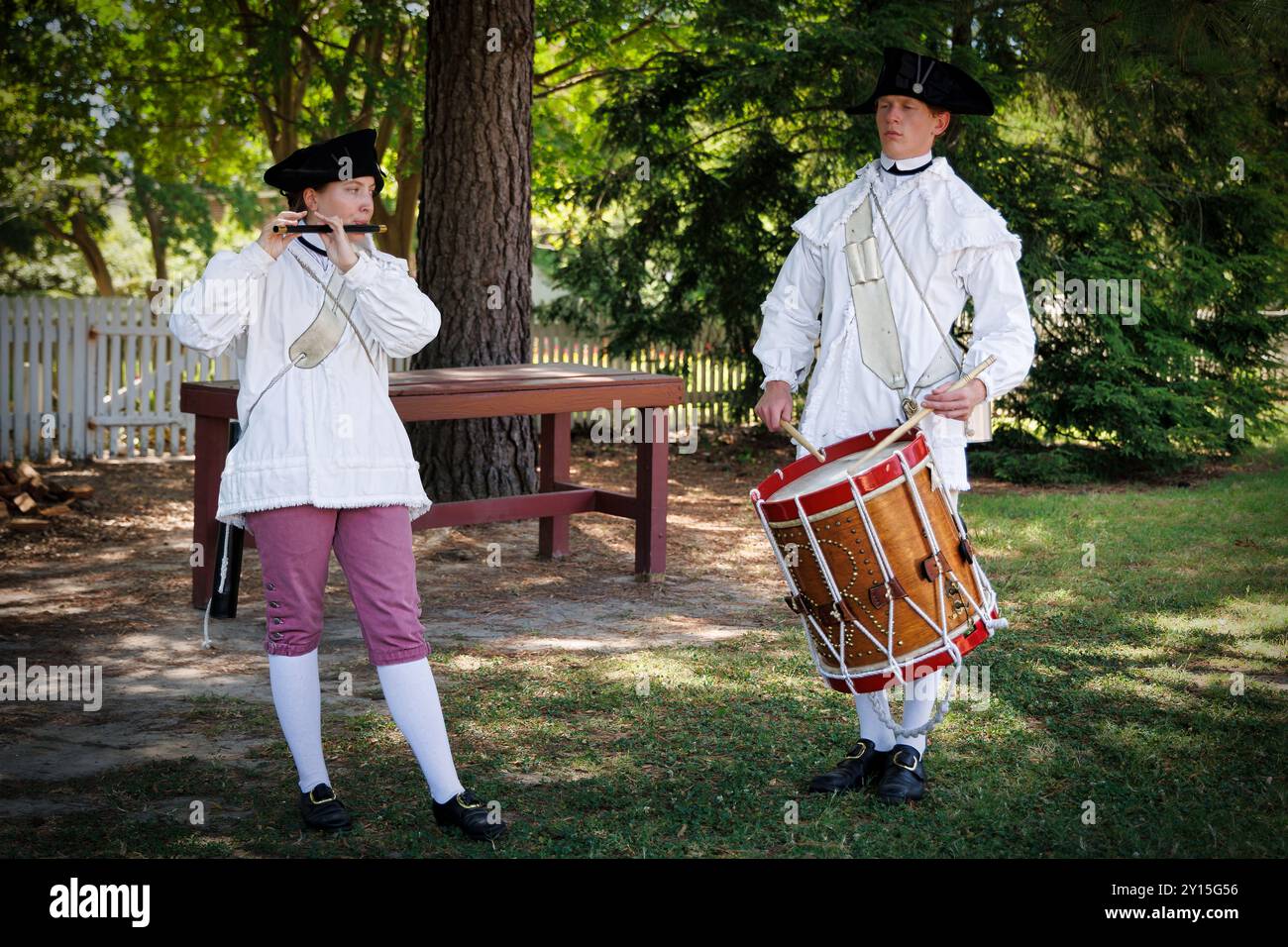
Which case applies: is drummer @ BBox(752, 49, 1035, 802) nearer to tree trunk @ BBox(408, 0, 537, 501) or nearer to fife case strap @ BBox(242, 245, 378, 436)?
fife case strap @ BBox(242, 245, 378, 436)

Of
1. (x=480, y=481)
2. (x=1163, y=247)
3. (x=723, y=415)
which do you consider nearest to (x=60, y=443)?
(x=480, y=481)

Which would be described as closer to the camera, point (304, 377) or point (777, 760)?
point (304, 377)

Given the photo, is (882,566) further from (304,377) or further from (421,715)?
(304,377)

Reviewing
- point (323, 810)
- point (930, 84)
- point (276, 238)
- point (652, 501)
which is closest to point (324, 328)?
point (276, 238)

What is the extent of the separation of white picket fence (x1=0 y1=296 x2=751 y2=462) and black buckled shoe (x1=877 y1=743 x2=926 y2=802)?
337 inches

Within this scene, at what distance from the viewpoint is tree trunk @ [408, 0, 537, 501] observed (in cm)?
835

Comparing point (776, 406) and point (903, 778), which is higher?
point (776, 406)

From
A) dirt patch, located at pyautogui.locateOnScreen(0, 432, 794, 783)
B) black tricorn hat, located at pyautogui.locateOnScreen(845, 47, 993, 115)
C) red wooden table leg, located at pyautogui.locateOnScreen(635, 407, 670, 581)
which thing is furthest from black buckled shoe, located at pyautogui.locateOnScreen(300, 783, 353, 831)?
red wooden table leg, located at pyautogui.locateOnScreen(635, 407, 670, 581)

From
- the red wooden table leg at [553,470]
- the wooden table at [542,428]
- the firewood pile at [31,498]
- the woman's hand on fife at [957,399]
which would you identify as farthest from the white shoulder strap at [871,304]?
the firewood pile at [31,498]

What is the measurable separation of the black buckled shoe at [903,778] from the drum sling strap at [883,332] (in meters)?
1.02

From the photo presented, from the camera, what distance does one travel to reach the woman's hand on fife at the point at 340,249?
146 inches

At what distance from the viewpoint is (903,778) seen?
13.6 ft

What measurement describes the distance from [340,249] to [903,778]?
2336 millimetres

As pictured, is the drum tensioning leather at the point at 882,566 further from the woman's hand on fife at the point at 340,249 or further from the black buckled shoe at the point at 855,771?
the woman's hand on fife at the point at 340,249
